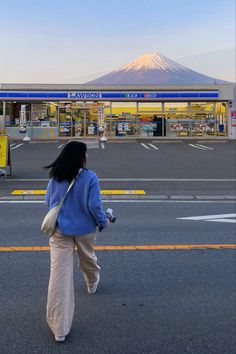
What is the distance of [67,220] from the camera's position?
382cm

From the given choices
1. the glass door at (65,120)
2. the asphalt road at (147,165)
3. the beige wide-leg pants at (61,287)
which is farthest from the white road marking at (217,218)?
the glass door at (65,120)

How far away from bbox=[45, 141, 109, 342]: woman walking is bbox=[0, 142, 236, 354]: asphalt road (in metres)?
0.28

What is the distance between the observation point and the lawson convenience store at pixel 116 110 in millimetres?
34188

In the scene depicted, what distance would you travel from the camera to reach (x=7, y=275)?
5332 millimetres

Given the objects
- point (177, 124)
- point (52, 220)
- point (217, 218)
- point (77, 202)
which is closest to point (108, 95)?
point (177, 124)

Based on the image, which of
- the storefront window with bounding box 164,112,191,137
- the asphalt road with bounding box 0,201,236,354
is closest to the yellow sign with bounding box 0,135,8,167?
the asphalt road with bounding box 0,201,236,354

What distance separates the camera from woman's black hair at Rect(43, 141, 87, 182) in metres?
3.79

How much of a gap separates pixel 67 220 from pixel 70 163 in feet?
1.56

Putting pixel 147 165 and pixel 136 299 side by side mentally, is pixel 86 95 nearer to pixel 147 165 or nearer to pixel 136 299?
pixel 147 165

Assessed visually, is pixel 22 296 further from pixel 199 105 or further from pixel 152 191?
pixel 199 105

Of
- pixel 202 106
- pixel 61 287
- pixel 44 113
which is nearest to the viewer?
pixel 61 287

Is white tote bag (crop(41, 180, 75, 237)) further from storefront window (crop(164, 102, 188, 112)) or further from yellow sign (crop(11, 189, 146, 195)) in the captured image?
storefront window (crop(164, 102, 188, 112))

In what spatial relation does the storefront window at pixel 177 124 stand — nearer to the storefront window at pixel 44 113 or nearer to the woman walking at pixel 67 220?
the storefront window at pixel 44 113

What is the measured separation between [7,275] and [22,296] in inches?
28.4
